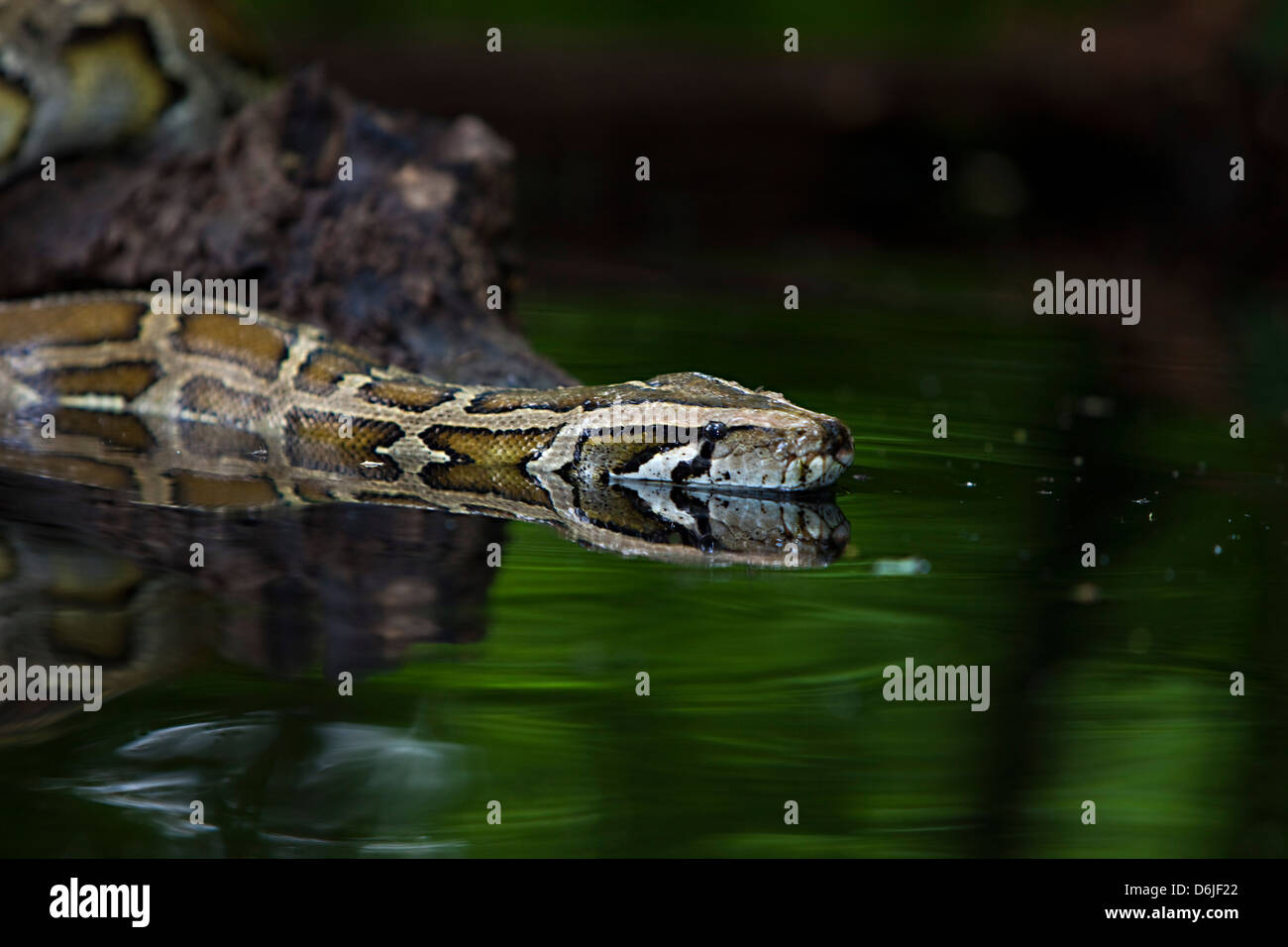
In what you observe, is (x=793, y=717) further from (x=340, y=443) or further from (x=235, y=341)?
(x=235, y=341)

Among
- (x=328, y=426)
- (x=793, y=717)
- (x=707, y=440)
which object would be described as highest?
(x=328, y=426)

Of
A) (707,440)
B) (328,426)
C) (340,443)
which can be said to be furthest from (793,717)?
(328,426)

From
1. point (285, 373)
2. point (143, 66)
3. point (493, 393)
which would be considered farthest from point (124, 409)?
point (143, 66)

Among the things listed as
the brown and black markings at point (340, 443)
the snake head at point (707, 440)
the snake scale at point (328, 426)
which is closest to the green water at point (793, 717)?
the snake head at point (707, 440)

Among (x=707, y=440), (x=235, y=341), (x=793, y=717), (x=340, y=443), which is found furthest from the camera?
(x=235, y=341)

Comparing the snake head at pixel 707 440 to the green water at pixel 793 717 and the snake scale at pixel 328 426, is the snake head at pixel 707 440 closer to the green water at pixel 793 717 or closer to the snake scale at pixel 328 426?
the snake scale at pixel 328 426

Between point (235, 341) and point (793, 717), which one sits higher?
point (235, 341)

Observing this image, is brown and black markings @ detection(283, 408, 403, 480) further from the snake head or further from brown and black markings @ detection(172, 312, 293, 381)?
the snake head
